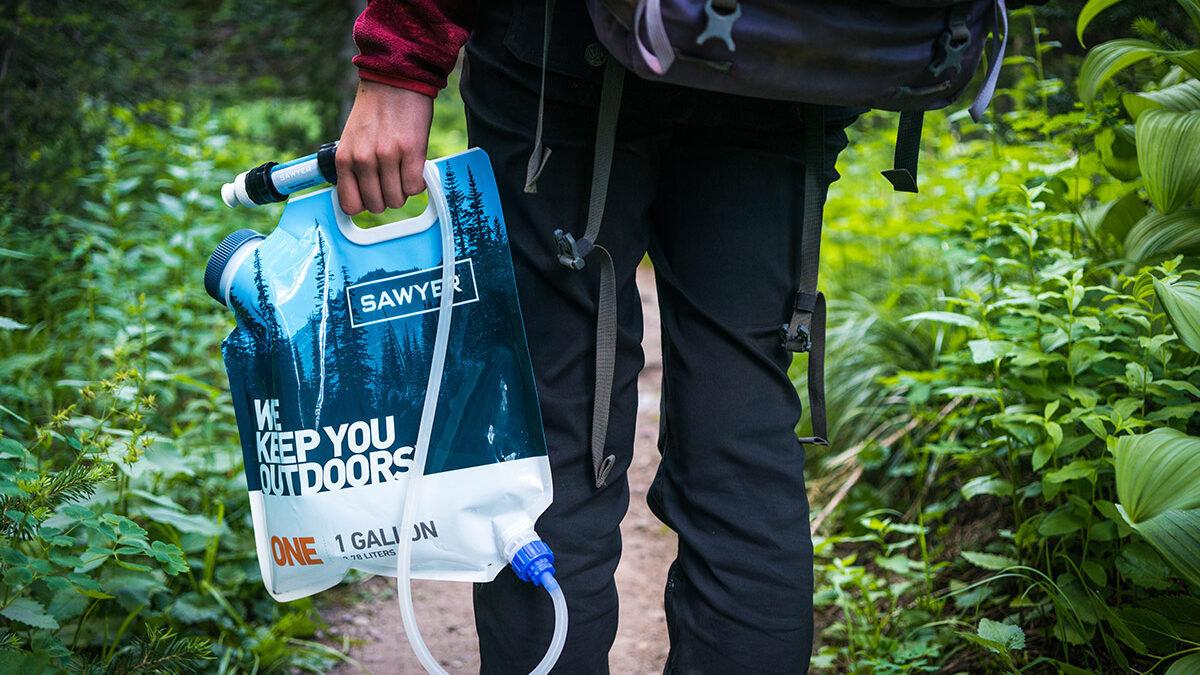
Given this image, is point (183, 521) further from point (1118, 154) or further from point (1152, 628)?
point (1118, 154)

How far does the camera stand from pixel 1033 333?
5.16ft

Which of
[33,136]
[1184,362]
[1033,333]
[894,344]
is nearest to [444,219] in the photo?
[1033,333]

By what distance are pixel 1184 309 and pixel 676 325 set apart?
0.65 meters

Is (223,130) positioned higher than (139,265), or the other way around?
(223,130)

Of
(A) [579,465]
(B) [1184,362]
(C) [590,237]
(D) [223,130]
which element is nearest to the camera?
(C) [590,237]

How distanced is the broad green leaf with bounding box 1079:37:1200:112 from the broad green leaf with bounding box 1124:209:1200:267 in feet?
0.76

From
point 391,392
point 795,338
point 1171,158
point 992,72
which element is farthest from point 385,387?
point 1171,158

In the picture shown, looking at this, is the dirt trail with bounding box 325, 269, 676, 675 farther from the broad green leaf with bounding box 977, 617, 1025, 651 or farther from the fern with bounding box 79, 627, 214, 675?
the broad green leaf with bounding box 977, 617, 1025, 651

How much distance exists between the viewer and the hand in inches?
39.5

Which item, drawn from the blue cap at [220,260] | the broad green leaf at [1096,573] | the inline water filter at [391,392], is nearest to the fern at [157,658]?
the inline water filter at [391,392]

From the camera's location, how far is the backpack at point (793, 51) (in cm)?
81

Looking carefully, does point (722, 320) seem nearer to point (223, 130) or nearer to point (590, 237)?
point (590, 237)

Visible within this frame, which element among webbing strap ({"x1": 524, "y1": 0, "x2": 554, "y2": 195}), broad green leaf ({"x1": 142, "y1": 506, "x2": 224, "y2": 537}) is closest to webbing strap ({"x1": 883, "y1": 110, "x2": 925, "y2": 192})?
webbing strap ({"x1": 524, "y1": 0, "x2": 554, "y2": 195})

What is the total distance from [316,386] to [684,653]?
593mm
